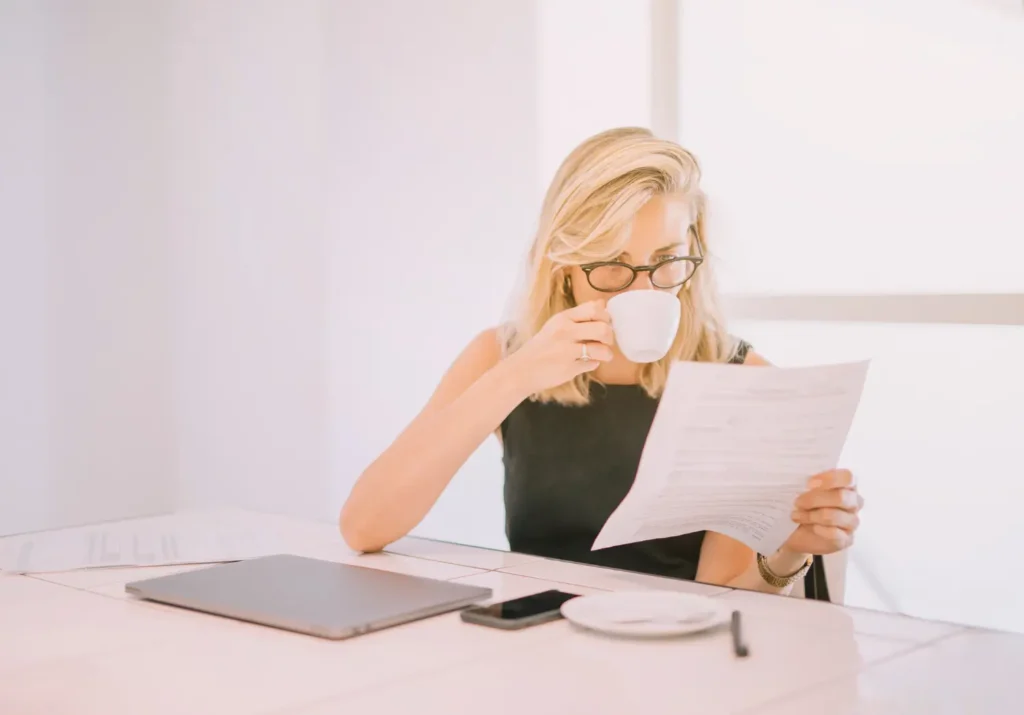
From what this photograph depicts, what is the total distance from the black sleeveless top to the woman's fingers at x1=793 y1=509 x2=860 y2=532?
36 cm

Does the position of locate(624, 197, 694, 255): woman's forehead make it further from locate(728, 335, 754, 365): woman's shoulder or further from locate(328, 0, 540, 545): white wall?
locate(328, 0, 540, 545): white wall

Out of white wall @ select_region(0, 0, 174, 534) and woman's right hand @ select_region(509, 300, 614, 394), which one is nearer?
woman's right hand @ select_region(509, 300, 614, 394)

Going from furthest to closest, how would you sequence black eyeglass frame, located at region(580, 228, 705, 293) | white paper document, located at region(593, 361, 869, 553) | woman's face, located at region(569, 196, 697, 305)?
woman's face, located at region(569, 196, 697, 305) → black eyeglass frame, located at region(580, 228, 705, 293) → white paper document, located at region(593, 361, 869, 553)

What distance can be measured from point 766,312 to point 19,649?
2.19m

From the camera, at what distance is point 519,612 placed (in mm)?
937

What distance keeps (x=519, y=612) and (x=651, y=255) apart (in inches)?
28.9

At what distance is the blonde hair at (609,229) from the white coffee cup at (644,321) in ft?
0.94

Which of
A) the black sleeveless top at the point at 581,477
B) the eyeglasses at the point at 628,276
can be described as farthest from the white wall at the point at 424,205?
the eyeglasses at the point at 628,276

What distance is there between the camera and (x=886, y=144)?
8.30ft

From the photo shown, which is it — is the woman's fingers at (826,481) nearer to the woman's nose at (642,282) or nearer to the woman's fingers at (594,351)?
the woman's fingers at (594,351)

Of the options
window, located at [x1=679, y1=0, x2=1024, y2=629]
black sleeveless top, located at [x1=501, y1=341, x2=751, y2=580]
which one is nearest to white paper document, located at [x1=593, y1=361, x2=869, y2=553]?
black sleeveless top, located at [x1=501, y1=341, x2=751, y2=580]

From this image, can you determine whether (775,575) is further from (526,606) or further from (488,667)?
(488,667)

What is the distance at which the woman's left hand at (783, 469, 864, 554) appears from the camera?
3.89ft

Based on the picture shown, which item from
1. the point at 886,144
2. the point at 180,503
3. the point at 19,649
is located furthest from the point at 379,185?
the point at 19,649
